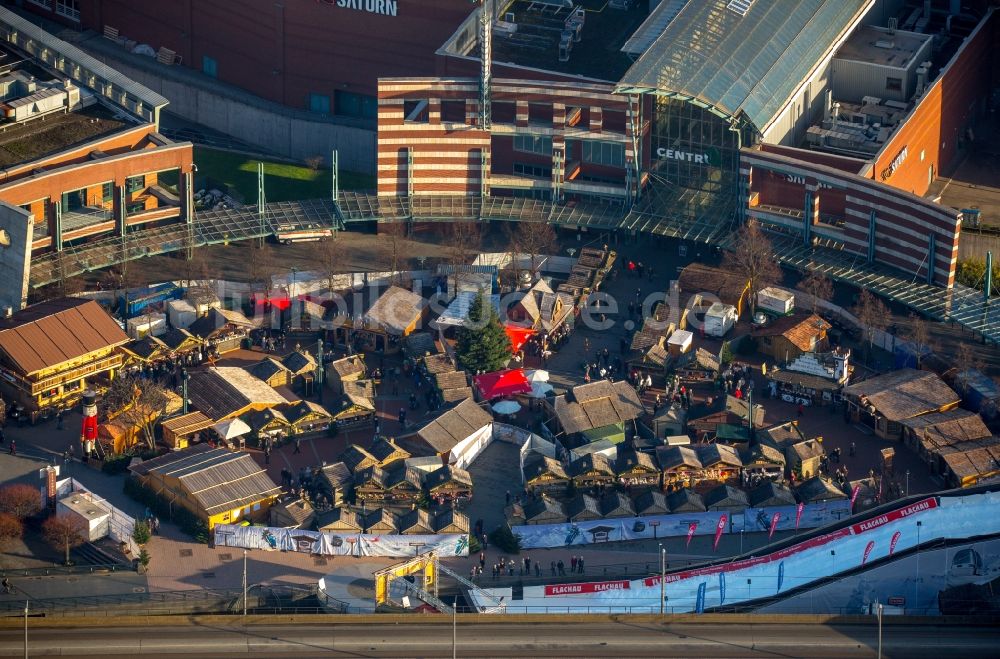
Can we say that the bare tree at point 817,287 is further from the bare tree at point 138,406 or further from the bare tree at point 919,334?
the bare tree at point 138,406

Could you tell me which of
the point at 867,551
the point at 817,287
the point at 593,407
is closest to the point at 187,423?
the point at 593,407

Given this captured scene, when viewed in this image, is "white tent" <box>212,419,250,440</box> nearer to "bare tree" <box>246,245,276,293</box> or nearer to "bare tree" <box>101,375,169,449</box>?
"bare tree" <box>101,375,169,449</box>

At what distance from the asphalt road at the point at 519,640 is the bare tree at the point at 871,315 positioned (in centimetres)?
3655

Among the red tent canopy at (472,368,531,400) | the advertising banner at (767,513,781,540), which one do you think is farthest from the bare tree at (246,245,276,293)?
the advertising banner at (767,513,781,540)

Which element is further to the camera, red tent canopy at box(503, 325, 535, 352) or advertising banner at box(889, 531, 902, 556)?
red tent canopy at box(503, 325, 535, 352)

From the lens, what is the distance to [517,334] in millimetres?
190125

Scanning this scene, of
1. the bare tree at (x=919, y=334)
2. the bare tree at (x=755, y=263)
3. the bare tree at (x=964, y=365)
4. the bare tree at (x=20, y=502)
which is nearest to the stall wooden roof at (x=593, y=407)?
the bare tree at (x=755, y=263)

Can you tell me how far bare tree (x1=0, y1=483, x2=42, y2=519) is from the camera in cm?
16825

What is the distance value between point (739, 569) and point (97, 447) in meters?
45.8

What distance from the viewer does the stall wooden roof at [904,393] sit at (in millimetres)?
179125

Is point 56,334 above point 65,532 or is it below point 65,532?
above

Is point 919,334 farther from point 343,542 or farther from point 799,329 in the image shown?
point 343,542

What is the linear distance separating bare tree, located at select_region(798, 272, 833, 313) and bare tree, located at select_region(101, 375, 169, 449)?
162 ft

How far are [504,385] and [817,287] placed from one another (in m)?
26.5
